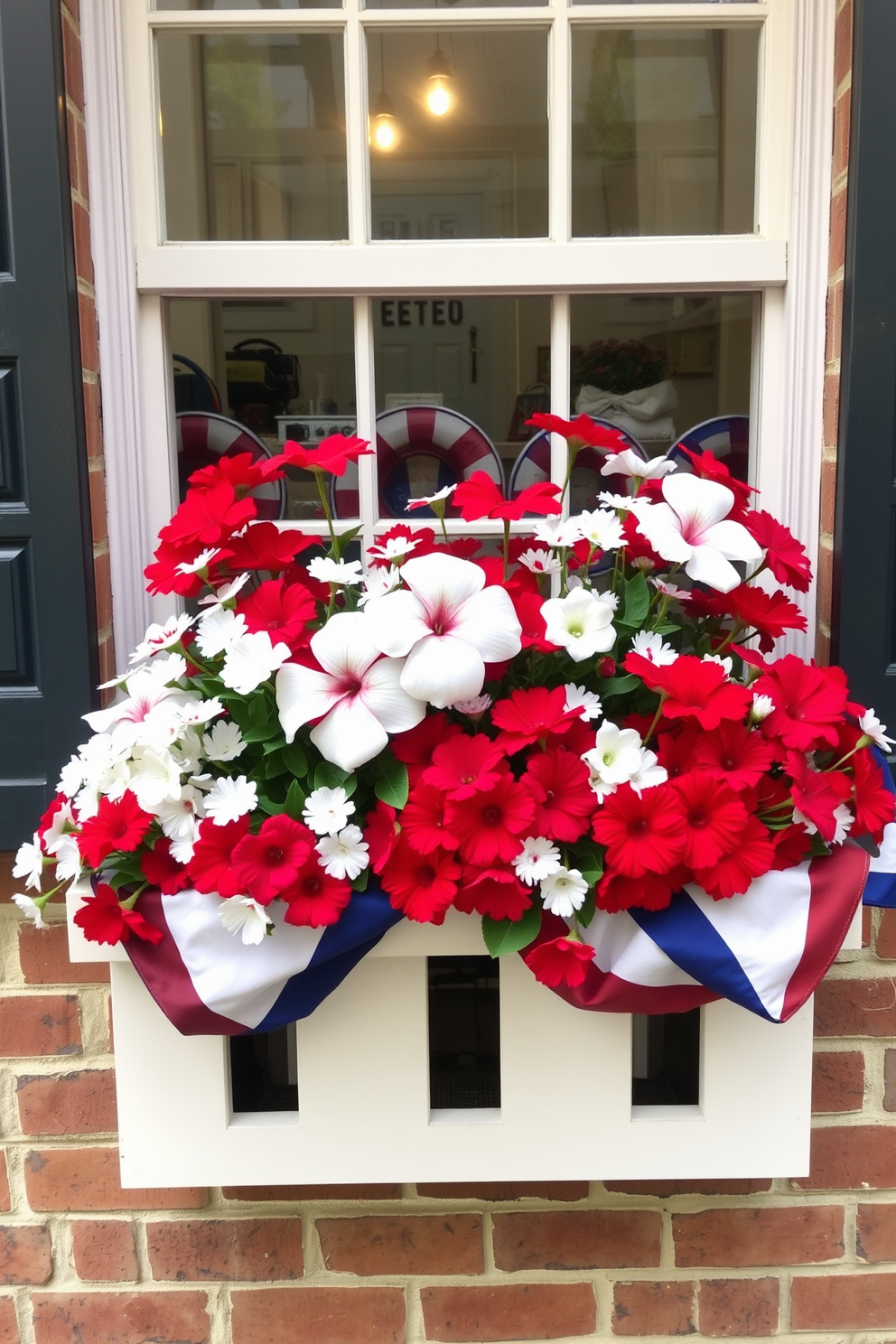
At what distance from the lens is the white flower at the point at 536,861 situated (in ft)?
2.90

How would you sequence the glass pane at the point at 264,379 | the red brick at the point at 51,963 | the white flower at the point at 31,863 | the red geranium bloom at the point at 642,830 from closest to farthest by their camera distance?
the red geranium bloom at the point at 642,830
the white flower at the point at 31,863
the red brick at the point at 51,963
the glass pane at the point at 264,379

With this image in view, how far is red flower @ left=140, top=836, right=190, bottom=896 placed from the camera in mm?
953

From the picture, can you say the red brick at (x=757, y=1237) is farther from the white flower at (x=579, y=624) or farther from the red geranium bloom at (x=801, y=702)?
the white flower at (x=579, y=624)

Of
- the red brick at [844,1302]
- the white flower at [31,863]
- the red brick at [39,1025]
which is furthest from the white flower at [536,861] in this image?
the red brick at [844,1302]

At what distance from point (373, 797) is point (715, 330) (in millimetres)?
827

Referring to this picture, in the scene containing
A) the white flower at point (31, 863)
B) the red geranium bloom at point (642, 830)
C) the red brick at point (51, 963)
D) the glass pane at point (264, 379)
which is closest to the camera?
the red geranium bloom at point (642, 830)

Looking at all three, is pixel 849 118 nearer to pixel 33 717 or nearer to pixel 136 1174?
pixel 33 717

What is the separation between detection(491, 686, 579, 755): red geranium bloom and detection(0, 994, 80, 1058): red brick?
701 mm

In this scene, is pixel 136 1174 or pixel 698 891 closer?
pixel 698 891

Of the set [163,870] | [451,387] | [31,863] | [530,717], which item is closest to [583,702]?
[530,717]

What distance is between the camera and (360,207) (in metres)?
1.28

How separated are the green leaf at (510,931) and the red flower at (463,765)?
133 millimetres

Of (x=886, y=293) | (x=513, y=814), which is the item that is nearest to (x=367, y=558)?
(x=513, y=814)

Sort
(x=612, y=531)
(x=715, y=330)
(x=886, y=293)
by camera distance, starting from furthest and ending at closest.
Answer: (x=715, y=330), (x=886, y=293), (x=612, y=531)
